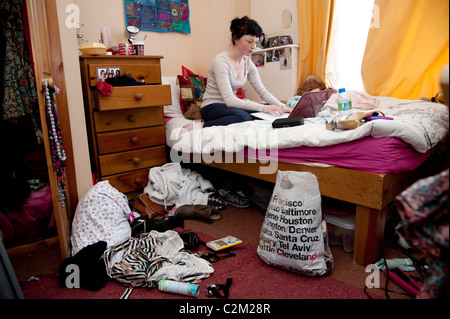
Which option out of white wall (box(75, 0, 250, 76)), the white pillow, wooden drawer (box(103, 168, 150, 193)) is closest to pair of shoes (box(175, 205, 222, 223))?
wooden drawer (box(103, 168, 150, 193))

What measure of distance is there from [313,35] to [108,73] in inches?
71.9

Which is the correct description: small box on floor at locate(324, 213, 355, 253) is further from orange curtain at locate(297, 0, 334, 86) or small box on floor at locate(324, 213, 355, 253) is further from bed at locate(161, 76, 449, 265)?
orange curtain at locate(297, 0, 334, 86)

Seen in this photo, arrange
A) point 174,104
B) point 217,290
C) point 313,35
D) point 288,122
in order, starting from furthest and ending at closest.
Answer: point 313,35, point 174,104, point 288,122, point 217,290

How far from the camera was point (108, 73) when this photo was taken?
204cm

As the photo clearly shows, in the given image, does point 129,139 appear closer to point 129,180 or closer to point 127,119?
point 127,119

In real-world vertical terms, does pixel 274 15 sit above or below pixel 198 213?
above

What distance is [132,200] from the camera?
7.04 feet

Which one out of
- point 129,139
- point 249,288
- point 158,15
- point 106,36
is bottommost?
point 249,288

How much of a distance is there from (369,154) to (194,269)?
0.83 m

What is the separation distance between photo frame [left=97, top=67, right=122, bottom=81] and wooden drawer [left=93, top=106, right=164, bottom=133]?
22cm

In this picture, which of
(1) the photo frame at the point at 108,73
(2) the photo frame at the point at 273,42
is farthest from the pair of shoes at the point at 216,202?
(2) the photo frame at the point at 273,42

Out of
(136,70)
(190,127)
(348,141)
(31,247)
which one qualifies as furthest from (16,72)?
(348,141)
